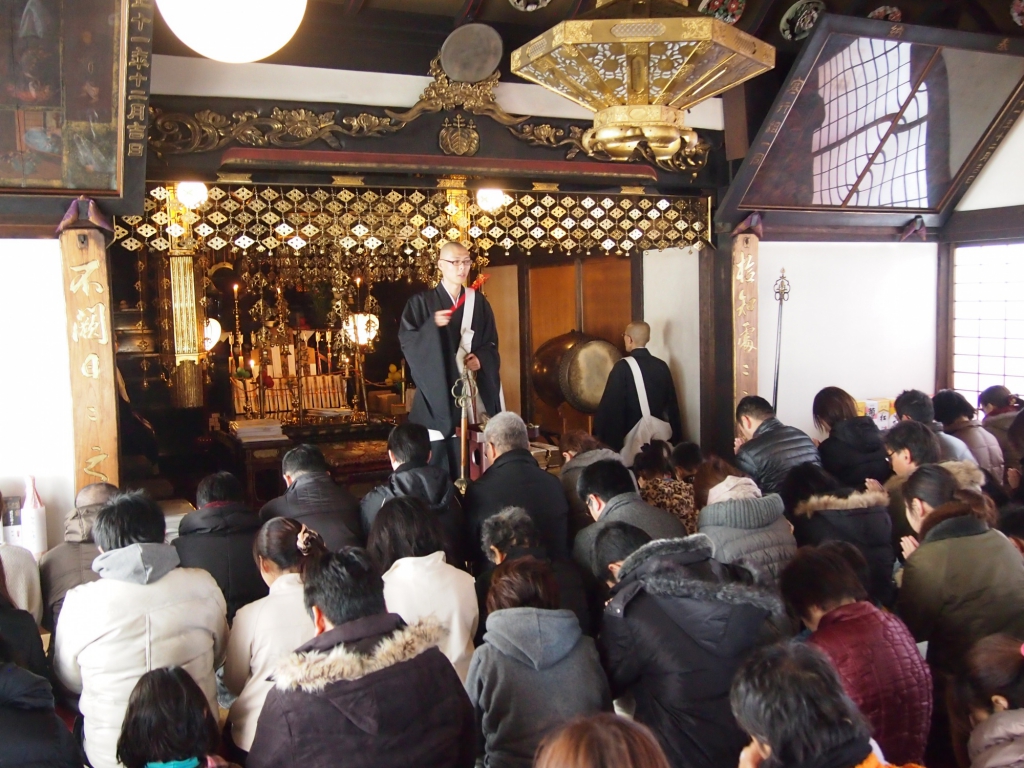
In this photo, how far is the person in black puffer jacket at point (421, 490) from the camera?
4.01 meters

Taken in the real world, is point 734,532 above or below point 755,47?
below

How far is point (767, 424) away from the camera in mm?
5113

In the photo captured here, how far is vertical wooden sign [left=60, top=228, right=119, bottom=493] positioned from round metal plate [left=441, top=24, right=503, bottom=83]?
242 cm

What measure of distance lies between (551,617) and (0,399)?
416cm

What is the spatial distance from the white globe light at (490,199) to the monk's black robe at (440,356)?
0.73 metres

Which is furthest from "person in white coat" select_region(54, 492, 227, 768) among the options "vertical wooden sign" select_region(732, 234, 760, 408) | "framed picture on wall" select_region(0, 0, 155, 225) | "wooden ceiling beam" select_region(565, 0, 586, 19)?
→ "vertical wooden sign" select_region(732, 234, 760, 408)

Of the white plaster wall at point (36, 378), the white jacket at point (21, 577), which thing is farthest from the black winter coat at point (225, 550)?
the white plaster wall at point (36, 378)

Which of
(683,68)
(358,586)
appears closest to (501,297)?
(683,68)

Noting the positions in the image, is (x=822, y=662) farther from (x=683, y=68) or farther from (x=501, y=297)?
(x=501, y=297)

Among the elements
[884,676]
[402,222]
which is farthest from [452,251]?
[884,676]

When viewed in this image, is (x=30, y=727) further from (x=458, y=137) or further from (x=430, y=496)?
(x=458, y=137)

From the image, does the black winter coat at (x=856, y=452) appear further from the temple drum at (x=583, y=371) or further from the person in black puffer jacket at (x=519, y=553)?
the temple drum at (x=583, y=371)

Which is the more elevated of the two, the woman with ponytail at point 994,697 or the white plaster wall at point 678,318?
the white plaster wall at point 678,318

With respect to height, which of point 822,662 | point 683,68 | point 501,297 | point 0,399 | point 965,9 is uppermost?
point 965,9
